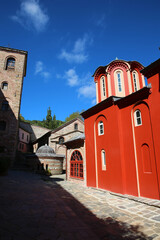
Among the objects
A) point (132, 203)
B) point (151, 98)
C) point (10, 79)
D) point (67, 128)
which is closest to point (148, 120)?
point (151, 98)

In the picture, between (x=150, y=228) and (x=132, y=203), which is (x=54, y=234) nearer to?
(x=150, y=228)

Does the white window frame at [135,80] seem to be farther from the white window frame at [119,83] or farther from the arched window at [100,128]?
the arched window at [100,128]

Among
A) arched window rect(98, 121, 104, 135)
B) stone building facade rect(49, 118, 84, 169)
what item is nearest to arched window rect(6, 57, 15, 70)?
stone building facade rect(49, 118, 84, 169)

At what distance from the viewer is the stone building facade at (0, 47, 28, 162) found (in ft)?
71.8

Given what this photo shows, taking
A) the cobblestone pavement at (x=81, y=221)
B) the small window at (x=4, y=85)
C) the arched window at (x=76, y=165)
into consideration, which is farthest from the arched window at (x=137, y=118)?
the small window at (x=4, y=85)

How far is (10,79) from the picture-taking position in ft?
79.7

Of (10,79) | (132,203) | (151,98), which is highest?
(10,79)

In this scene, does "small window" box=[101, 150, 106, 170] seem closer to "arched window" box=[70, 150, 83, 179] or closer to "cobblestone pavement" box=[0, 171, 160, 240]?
"arched window" box=[70, 150, 83, 179]

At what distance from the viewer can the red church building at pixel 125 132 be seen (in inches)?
325

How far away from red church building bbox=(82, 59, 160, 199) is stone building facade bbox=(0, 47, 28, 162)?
13.9 meters

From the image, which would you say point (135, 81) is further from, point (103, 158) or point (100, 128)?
point (103, 158)

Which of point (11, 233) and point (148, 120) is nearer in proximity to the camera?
point (11, 233)

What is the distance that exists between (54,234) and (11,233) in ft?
3.83

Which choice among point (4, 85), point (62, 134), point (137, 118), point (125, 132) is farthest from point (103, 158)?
point (4, 85)
